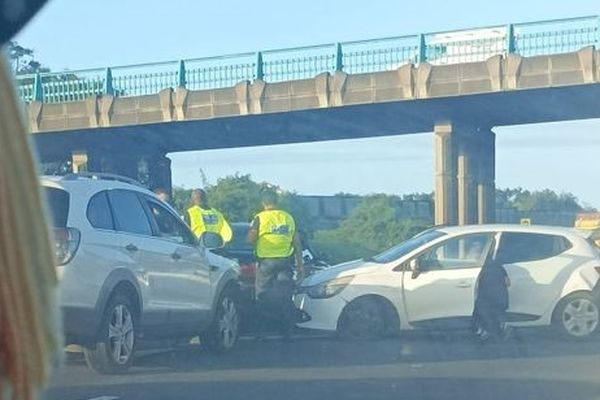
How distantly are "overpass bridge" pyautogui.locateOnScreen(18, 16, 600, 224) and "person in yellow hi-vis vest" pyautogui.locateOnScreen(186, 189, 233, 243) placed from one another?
15656mm

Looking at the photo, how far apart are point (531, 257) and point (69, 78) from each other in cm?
2104

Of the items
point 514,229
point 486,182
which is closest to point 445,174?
point 486,182

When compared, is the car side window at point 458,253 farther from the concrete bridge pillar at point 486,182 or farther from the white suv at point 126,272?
the concrete bridge pillar at point 486,182

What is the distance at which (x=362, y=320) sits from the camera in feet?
48.0

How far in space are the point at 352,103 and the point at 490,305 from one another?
19.1m

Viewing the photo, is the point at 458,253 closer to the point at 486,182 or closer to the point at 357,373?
the point at 357,373

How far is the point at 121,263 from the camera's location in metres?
10.8

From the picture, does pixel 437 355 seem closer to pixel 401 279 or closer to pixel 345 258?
pixel 401 279

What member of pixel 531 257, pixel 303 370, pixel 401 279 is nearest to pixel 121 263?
pixel 303 370

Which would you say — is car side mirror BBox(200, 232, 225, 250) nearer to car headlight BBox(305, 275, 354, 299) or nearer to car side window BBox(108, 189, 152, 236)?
car side window BBox(108, 189, 152, 236)

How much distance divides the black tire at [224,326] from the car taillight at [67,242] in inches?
116

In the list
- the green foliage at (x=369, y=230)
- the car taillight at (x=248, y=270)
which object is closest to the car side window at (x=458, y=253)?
the car taillight at (x=248, y=270)

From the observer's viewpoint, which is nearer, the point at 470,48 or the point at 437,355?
the point at 437,355

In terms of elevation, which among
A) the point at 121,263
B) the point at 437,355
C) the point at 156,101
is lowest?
the point at 437,355
